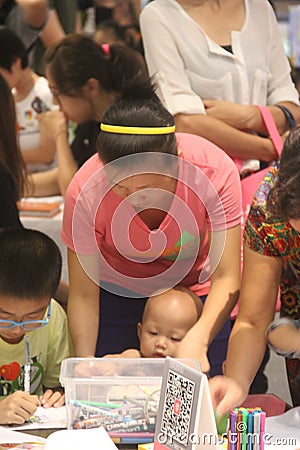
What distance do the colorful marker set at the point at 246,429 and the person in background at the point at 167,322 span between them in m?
0.60

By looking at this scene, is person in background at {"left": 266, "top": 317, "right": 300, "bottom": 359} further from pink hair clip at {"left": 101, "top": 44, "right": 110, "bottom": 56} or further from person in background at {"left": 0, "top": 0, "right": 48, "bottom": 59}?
person in background at {"left": 0, "top": 0, "right": 48, "bottom": 59}

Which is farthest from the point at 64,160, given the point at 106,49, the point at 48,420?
the point at 48,420

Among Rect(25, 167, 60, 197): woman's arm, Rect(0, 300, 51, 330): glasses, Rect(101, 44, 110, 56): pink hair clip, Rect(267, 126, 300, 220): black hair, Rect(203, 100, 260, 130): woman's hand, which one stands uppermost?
Rect(267, 126, 300, 220): black hair

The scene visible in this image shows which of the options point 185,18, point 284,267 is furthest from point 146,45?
point 284,267

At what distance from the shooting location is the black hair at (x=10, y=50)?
3904mm

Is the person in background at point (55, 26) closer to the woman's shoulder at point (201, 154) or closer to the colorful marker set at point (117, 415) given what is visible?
the woman's shoulder at point (201, 154)

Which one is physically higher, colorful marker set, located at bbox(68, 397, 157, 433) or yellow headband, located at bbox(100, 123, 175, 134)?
yellow headband, located at bbox(100, 123, 175, 134)

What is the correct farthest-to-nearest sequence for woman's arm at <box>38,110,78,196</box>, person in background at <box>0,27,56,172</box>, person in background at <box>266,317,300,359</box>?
1. person in background at <box>0,27,56,172</box>
2. woman's arm at <box>38,110,78,196</box>
3. person in background at <box>266,317,300,359</box>

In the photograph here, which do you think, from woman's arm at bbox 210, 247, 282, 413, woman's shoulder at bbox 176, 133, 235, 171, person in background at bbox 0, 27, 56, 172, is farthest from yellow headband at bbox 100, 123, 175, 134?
person in background at bbox 0, 27, 56, 172

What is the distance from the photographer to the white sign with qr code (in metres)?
1.40

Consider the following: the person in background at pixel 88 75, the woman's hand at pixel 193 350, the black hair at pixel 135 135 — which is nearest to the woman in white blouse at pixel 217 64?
the person in background at pixel 88 75

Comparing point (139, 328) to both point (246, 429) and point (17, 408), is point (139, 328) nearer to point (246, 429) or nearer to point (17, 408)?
point (17, 408)

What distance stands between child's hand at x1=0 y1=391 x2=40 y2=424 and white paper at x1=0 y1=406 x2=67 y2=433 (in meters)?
0.01

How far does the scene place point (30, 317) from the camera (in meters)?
1.93
